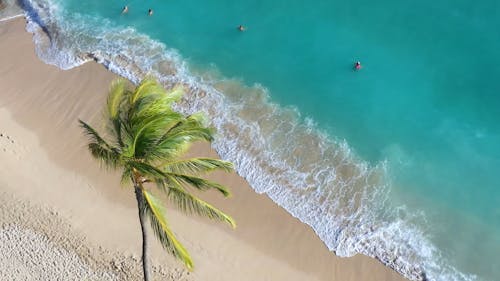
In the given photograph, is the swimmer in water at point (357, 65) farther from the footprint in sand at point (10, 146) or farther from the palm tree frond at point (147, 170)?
the palm tree frond at point (147, 170)

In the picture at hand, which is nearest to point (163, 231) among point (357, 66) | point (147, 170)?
point (147, 170)

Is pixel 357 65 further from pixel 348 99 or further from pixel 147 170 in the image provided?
pixel 147 170

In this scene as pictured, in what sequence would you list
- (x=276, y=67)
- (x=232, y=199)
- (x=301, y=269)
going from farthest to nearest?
(x=276, y=67), (x=232, y=199), (x=301, y=269)

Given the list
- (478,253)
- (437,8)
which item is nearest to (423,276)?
(478,253)

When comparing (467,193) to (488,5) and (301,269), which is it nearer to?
(301,269)

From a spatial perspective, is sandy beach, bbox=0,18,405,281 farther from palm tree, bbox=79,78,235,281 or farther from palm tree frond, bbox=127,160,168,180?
palm tree frond, bbox=127,160,168,180
